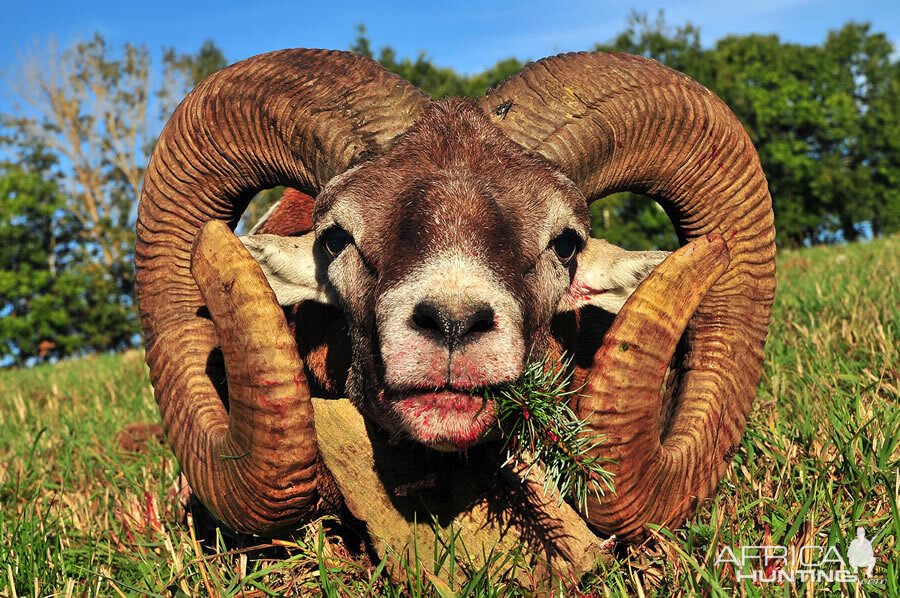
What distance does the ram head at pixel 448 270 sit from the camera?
246 centimetres

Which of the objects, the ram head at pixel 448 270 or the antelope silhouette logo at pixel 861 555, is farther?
the ram head at pixel 448 270

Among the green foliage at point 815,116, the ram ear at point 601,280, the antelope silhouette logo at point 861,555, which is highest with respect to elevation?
the green foliage at point 815,116

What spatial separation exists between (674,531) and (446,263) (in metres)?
1.49

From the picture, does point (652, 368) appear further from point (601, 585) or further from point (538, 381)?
point (601, 585)

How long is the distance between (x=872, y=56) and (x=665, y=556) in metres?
59.2

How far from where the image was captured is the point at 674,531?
2.79m

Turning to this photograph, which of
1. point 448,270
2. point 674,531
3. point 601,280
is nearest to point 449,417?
point 448,270

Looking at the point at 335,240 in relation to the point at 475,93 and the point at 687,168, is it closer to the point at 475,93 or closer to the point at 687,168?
the point at 687,168

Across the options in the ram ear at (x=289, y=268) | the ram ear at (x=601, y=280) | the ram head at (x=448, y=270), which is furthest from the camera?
the ram ear at (x=289, y=268)

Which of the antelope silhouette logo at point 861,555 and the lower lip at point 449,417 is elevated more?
the lower lip at point 449,417

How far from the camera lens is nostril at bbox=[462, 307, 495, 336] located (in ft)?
7.38

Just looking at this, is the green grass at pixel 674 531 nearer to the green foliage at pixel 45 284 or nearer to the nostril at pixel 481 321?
the nostril at pixel 481 321

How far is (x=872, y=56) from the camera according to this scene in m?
49.8

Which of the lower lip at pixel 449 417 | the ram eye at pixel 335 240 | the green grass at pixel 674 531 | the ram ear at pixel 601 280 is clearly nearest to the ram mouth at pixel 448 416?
the lower lip at pixel 449 417
